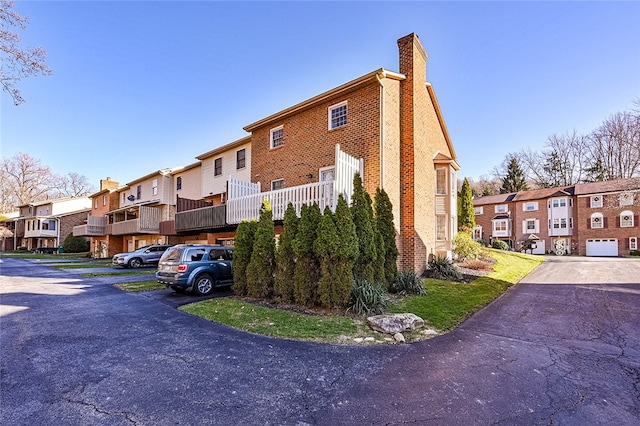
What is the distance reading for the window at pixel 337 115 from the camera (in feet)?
40.7

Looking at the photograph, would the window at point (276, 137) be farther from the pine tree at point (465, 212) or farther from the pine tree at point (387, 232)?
the pine tree at point (465, 212)

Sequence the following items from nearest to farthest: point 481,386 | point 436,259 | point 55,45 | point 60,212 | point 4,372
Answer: point 481,386 → point 4,372 → point 55,45 → point 436,259 → point 60,212

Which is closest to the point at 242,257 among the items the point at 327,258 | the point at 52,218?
the point at 327,258

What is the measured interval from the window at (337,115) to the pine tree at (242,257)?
19.5 ft

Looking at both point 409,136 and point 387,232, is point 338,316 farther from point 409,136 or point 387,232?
point 409,136

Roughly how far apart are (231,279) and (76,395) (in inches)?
291

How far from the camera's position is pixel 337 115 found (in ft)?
41.6

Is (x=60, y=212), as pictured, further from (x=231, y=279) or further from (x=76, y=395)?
(x=76, y=395)

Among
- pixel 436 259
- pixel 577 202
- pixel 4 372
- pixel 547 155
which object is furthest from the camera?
pixel 547 155

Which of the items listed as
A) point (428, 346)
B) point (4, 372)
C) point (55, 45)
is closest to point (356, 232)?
point (428, 346)

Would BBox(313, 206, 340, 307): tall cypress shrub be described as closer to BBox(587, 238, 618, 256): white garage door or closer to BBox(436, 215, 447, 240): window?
BBox(436, 215, 447, 240): window

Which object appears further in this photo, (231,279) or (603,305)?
(231,279)

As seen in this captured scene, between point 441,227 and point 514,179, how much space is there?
42.3 metres

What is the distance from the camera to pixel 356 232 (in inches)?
323
